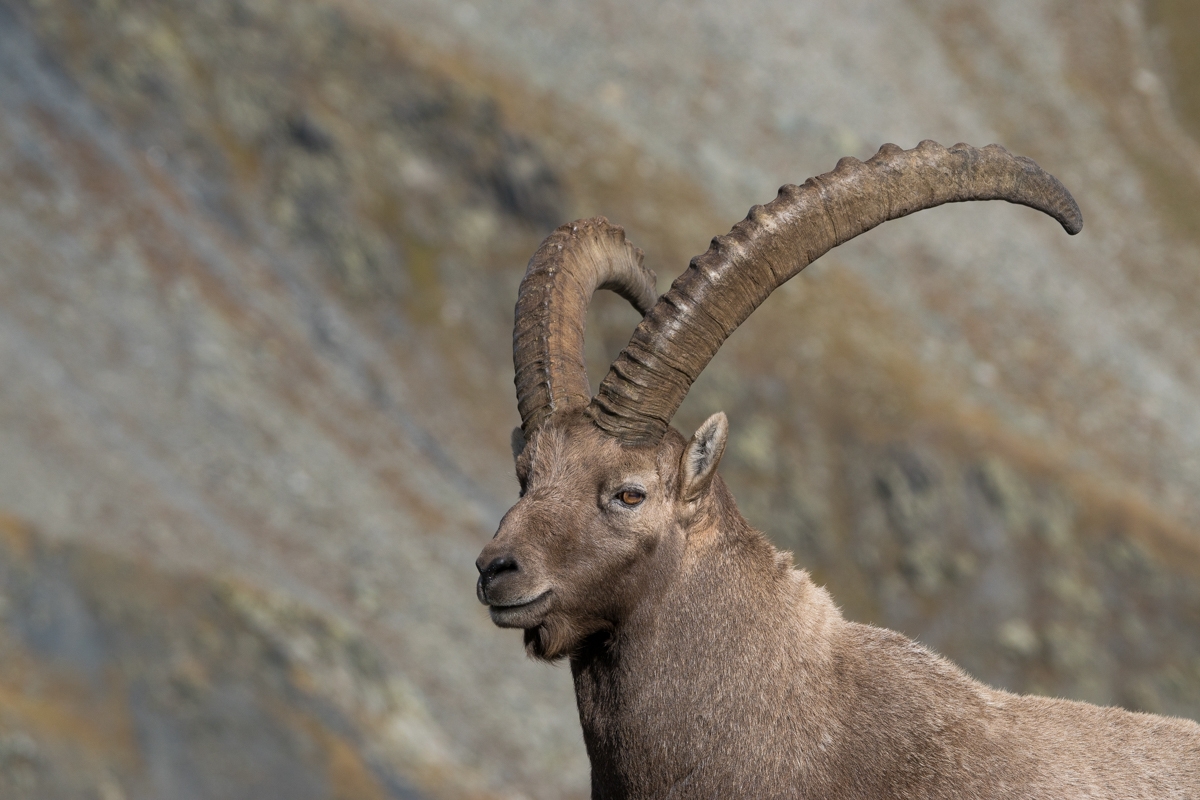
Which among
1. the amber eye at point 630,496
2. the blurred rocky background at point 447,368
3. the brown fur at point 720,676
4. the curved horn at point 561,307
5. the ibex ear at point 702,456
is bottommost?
the brown fur at point 720,676

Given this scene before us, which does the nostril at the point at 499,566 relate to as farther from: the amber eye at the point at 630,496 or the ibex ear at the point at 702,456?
the ibex ear at the point at 702,456

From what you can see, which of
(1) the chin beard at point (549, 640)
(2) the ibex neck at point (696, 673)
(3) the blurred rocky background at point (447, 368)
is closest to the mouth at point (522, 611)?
(1) the chin beard at point (549, 640)

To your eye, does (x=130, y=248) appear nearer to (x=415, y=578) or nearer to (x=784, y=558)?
(x=415, y=578)

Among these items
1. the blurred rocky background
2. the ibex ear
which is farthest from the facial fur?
the blurred rocky background

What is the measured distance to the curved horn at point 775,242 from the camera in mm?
8328

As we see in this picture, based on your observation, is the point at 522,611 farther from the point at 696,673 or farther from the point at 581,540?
the point at 696,673

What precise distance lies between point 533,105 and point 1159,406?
90.9 feet

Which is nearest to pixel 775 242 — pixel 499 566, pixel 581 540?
pixel 581 540

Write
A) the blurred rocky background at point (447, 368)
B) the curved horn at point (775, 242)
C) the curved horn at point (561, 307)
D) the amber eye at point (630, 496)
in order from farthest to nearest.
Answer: the blurred rocky background at point (447, 368) → the curved horn at point (561, 307) → the amber eye at point (630, 496) → the curved horn at point (775, 242)

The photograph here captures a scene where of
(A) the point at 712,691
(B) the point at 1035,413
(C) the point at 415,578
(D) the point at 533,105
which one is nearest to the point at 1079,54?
(B) the point at 1035,413

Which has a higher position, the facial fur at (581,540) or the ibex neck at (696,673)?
the facial fur at (581,540)

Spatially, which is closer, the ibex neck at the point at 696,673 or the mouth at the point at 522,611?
the mouth at the point at 522,611

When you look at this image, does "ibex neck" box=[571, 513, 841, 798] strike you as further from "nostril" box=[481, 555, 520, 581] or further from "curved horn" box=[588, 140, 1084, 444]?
"curved horn" box=[588, 140, 1084, 444]

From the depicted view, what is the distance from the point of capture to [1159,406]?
150 ft
